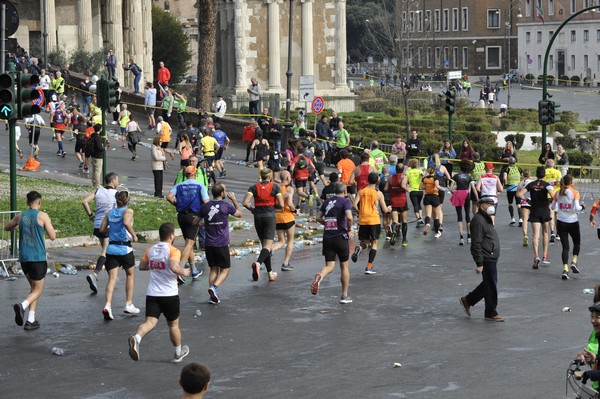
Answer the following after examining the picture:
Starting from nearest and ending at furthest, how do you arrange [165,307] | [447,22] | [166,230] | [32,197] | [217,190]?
[165,307] → [166,230] → [32,197] → [217,190] → [447,22]

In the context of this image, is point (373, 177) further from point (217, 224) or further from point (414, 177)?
point (414, 177)

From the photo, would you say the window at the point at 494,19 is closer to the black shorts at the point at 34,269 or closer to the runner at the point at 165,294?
the black shorts at the point at 34,269

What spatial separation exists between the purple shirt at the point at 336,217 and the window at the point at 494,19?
10200 centimetres

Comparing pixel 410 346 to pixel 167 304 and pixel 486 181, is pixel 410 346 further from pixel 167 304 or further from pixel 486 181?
Answer: pixel 486 181

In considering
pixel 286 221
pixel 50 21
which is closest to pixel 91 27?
pixel 50 21

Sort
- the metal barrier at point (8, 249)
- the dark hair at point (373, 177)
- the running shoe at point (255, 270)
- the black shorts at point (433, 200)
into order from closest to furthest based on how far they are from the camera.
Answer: the running shoe at point (255, 270)
the dark hair at point (373, 177)
the metal barrier at point (8, 249)
the black shorts at point (433, 200)

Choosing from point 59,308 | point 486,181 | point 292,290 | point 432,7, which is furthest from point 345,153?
point 432,7

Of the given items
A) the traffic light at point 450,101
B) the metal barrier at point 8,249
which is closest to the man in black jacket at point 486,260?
the metal barrier at point 8,249

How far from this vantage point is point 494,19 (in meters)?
118

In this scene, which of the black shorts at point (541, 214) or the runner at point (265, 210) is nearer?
the runner at point (265, 210)

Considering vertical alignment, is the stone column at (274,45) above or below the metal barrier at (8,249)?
above

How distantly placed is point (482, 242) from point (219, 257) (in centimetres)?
347

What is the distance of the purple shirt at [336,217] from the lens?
58.9 ft

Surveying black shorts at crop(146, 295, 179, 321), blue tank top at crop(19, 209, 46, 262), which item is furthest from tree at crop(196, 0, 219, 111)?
black shorts at crop(146, 295, 179, 321)
